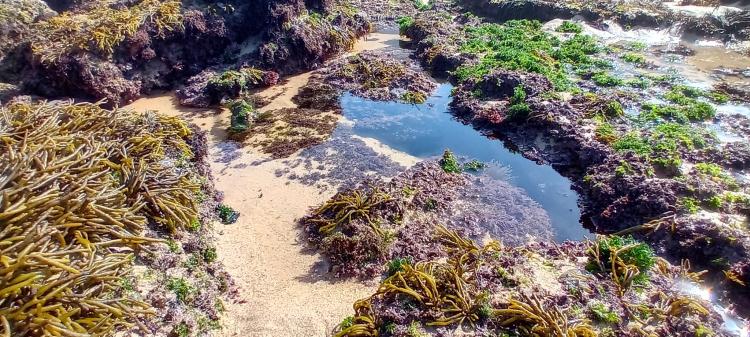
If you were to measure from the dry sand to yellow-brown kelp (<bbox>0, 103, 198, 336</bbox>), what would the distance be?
1019 millimetres

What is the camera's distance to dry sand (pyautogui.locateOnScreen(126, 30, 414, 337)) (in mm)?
5469

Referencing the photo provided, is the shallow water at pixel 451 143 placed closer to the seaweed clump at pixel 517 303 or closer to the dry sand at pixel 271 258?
the dry sand at pixel 271 258

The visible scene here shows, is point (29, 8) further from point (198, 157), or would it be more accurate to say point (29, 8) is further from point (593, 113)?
point (593, 113)

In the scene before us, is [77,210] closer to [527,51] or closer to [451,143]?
[451,143]

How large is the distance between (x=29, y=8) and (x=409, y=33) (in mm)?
11940

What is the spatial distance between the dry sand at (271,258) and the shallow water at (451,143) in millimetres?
945

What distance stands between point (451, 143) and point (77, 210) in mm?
7290

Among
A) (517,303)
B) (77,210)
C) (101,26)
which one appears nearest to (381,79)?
(101,26)

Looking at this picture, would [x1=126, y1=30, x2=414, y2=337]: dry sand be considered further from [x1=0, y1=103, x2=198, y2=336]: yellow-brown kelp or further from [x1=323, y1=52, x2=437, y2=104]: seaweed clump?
[x1=323, y1=52, x2=437, y2=104]: seaweed clump

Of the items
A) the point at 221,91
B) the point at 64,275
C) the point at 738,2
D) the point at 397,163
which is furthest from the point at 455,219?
the point at 738,2

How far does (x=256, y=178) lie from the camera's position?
335 inches

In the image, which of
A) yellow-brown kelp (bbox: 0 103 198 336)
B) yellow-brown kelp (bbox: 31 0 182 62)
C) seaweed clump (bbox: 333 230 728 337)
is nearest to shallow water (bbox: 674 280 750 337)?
seaweed clump (bbox: 333 230 728 337)

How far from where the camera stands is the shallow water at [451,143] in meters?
7.82

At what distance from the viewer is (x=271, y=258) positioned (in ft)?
21.6
